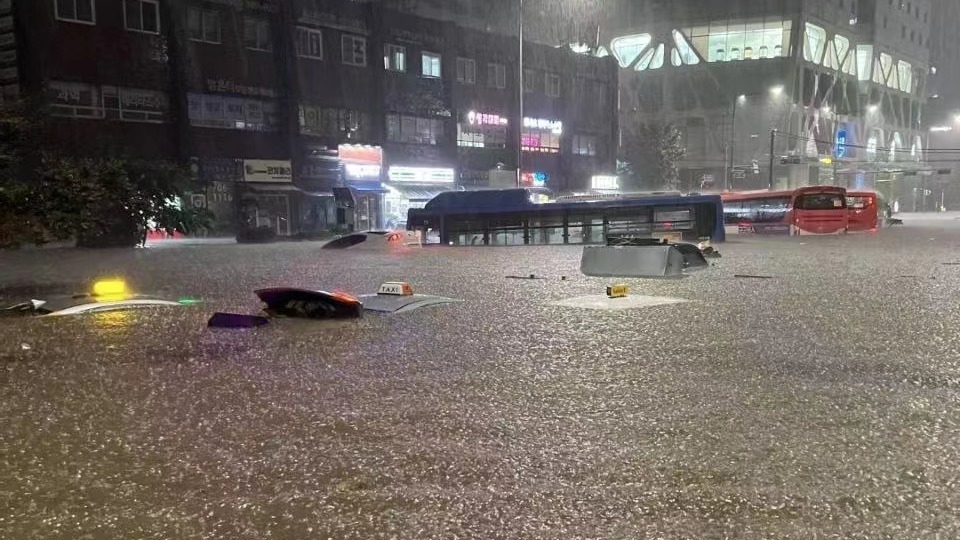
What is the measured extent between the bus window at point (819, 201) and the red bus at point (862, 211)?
4.67 feet

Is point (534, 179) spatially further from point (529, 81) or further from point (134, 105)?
point (134, 105)

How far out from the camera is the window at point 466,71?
152 ft

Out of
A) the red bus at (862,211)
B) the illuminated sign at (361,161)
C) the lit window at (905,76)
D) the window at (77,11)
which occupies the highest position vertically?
the lit window at (905,76)

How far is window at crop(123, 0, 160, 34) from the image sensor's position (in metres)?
32.8

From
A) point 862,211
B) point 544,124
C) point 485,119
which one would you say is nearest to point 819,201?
point 862,211

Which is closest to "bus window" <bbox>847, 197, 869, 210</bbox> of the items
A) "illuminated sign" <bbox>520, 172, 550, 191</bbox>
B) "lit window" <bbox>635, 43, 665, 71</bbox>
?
"illuminated sign" <bbox>520, 172, 550, 191</bbox>

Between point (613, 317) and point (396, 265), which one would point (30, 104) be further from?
point (613, 317)

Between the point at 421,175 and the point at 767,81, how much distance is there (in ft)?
172

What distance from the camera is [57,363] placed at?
6258 millimetres

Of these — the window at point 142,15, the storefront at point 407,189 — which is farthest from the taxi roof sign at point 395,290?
the storefront at point 407,189

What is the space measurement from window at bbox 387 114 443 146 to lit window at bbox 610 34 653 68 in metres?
50.6

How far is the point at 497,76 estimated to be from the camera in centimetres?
4834

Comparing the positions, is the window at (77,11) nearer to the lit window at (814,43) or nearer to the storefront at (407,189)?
the storefront at (407,189)

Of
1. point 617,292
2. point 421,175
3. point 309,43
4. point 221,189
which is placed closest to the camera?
point 617,292
